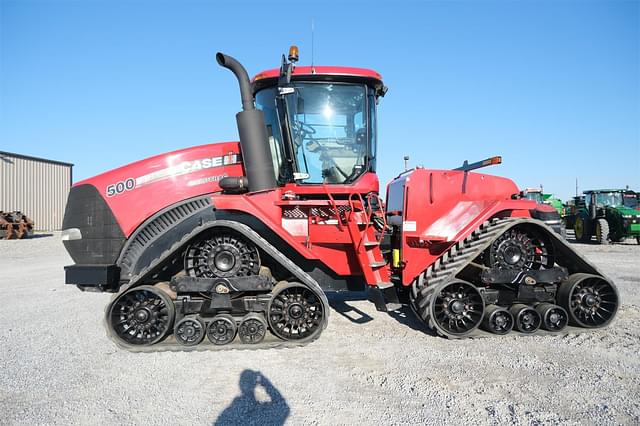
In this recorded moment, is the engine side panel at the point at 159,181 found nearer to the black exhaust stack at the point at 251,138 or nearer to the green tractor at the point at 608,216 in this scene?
the black exhaust stack at the point at 251,138

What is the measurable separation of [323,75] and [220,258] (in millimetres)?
2514

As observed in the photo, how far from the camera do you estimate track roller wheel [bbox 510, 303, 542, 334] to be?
4879 millimetres

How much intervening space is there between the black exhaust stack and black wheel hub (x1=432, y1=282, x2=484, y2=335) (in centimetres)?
243

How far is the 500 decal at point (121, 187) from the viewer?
4.95m

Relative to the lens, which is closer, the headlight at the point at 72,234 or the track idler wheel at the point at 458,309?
the track idler wheel at the point at 458,309

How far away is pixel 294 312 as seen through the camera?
4539mm

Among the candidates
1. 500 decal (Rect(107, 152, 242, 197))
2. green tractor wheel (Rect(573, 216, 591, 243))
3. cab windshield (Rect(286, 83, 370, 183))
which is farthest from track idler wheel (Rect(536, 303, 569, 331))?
green tractor wheel (Rect(573, 216, 591, 243))

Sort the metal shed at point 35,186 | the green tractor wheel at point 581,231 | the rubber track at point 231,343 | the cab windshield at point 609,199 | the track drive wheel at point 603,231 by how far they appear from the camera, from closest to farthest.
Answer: the rubber track at point 231,343 → the track drive wheel at point 603,231 → the green tractor wheel at point 581,231 → the cab windshield at point 609,199 → the metal shed at point 35,186

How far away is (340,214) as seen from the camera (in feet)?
16.0

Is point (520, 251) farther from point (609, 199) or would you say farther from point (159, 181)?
point (609, 199)

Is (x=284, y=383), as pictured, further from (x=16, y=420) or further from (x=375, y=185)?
(x=375, y=185)

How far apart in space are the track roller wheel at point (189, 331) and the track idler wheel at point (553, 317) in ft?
13.1

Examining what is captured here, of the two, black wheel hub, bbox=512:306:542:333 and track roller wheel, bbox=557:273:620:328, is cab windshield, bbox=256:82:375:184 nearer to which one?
black wheel hub, bbox=512:306:542:333

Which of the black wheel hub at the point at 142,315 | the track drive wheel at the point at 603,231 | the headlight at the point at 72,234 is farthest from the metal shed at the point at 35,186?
the track drive wheel at the point at 603,231
